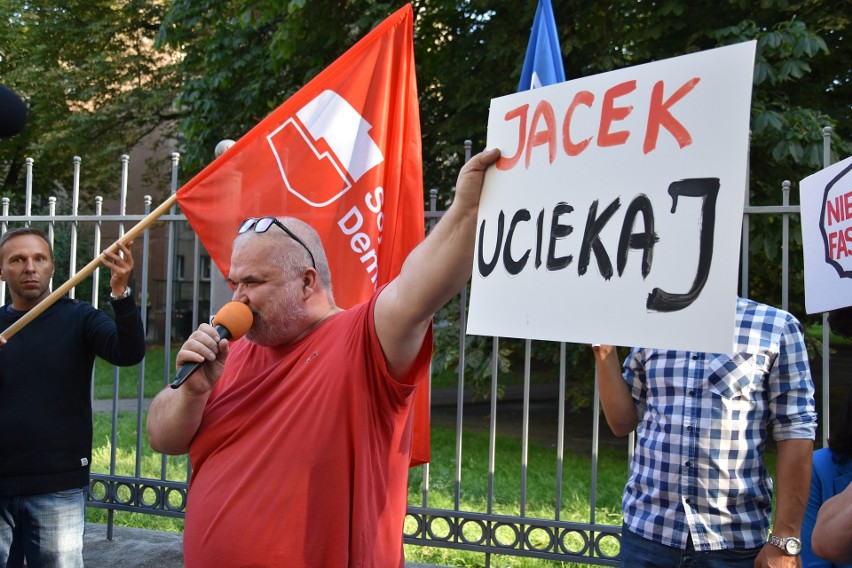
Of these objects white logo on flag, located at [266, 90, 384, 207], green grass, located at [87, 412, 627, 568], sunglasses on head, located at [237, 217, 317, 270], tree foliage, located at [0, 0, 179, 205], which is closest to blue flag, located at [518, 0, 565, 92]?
white logo on flag, located at [266, 90, 384, 207]

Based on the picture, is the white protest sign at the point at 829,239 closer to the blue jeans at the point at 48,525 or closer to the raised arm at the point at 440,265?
the raised arm at the point at 440,265

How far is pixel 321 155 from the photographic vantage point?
3811 millimetres

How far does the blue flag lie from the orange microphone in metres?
2.16

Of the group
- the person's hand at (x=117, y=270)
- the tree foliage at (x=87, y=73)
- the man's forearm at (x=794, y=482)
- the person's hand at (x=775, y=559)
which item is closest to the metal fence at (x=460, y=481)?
the person's hand at (x=117, y=270)

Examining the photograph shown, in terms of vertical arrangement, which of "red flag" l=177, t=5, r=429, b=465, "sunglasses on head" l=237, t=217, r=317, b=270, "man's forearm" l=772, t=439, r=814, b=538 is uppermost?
"red flag" l=177, t=5, r=429, b=465

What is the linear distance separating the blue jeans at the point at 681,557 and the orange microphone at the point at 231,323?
148 cm

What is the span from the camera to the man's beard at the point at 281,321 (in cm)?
211

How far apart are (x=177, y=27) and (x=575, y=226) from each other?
9176 millimetres

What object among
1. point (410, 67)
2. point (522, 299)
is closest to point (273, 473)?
point (522, 299)

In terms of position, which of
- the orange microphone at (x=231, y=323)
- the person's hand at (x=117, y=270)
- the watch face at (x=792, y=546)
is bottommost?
the watch face at (x=792, y=546)

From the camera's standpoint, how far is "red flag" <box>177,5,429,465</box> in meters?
3.81

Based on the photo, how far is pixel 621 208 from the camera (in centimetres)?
164

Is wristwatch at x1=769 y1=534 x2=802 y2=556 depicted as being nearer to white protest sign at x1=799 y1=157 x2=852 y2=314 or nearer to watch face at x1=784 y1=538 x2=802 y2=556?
watch face at x1=784 y1=538 x2=802 y2=556

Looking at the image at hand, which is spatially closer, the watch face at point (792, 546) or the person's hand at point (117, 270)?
the watch face at point (792, 546)
